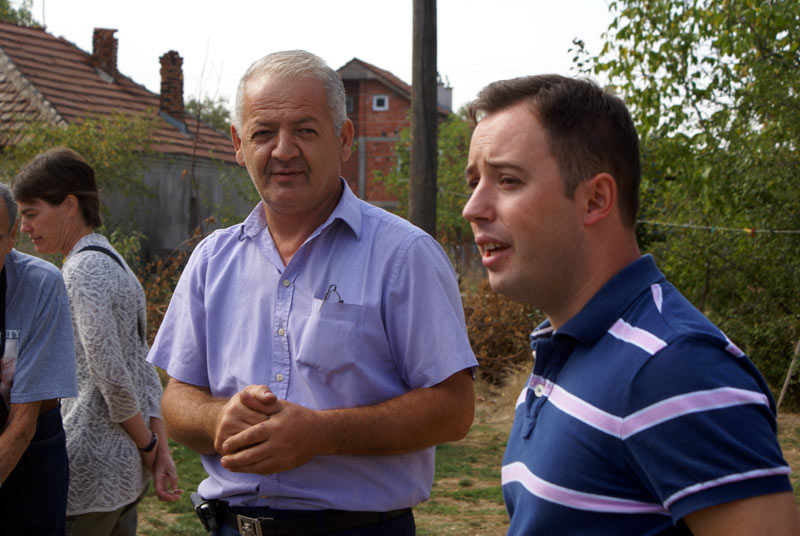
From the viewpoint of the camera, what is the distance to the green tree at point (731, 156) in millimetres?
8727

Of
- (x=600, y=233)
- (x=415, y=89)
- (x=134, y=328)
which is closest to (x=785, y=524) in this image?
(x=600, y=233)

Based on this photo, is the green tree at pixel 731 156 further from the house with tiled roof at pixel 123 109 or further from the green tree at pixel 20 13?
the green tree at pixel 20 13

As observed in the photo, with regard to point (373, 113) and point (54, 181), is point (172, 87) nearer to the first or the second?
point (54, 181)

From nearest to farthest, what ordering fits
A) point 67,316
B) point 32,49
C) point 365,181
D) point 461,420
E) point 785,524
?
1. point 785,524
2. point 461,420
3. point 67,316
4. point 32,49
5. point 365,181

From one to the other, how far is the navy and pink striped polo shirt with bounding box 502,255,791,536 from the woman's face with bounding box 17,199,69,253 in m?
2.59

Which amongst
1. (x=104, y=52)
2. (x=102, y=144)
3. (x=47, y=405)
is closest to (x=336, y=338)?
(x=47, y=405)

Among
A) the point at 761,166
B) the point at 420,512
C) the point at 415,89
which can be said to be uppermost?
the point at 415,89

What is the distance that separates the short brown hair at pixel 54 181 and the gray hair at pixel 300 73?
1220mm

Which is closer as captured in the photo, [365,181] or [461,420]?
[461,420]

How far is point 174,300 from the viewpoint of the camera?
9.37 feet

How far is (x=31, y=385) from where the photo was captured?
3.04 metres

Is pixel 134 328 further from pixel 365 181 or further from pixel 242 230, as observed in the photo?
pixel 365 181

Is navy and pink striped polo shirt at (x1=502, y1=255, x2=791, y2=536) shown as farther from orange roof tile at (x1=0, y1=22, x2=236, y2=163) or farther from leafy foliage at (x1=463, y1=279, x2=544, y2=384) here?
orange roof tile at (x1=0, y1=22, x2=236, y2=163)

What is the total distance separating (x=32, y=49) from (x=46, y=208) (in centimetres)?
2091
